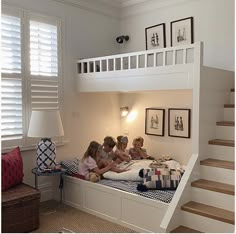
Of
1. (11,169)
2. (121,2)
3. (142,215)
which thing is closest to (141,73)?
(142,215)

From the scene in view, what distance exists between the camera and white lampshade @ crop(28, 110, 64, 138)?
3.60 meters

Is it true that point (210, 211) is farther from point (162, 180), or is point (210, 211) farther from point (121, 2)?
point (121, 2)

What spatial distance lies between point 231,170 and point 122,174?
133 centimetres

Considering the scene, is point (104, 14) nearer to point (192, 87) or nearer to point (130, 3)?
point (130, 3)

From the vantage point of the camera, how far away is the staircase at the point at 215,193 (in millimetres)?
2721

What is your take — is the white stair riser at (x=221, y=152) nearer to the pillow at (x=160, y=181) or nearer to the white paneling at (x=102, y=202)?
the pillow at (x=160, y=181)

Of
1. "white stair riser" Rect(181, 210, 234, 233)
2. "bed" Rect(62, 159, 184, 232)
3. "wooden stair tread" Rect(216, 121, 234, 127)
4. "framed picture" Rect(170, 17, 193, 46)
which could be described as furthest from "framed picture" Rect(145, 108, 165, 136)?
"white stair riser" Rect(181, 210, 234, 233)

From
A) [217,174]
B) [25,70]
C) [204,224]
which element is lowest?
[204,224]

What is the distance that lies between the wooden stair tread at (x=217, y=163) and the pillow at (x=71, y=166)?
177 cm

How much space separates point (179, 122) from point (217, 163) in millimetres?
1375

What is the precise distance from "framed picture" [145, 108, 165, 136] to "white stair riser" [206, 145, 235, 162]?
1353mm

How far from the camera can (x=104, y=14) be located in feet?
16.0

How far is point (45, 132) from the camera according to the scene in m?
3.60

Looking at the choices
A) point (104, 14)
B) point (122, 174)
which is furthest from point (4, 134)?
point (104, 14)
